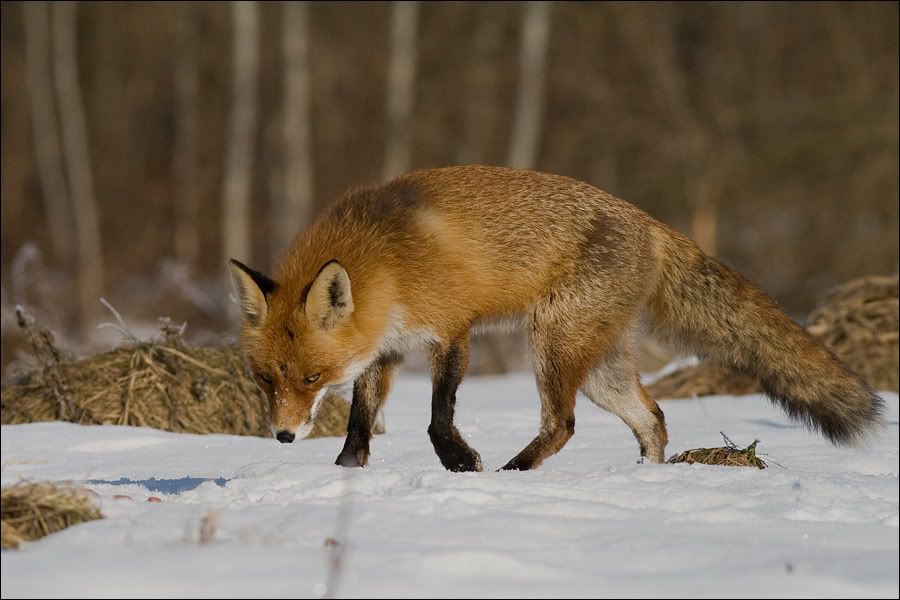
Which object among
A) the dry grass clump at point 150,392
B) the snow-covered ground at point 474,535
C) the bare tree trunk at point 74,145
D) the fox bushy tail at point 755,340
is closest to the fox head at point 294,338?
the snow-covered ground at point 474,535

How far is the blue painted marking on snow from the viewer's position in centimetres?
475

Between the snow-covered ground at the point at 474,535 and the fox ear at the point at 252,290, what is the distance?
0.71 m

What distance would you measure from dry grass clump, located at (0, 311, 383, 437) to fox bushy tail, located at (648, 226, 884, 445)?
2439 mm

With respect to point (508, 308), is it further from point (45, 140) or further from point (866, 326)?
point (45, 140)

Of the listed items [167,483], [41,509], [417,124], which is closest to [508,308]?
[167,483]

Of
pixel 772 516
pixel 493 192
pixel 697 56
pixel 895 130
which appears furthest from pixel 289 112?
pixel 772 516

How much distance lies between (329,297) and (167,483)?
1.07 metres

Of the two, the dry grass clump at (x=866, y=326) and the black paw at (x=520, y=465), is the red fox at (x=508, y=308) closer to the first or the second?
the black paw at (x=520, y=465)

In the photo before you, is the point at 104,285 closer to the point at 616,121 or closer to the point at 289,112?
the point at 289,112

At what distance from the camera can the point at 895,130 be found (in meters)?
17.9

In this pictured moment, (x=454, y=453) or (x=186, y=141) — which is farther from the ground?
(x=186, y=141)

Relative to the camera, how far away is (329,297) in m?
5.15

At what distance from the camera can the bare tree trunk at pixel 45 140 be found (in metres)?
23.1

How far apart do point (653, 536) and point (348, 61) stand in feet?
72.3
